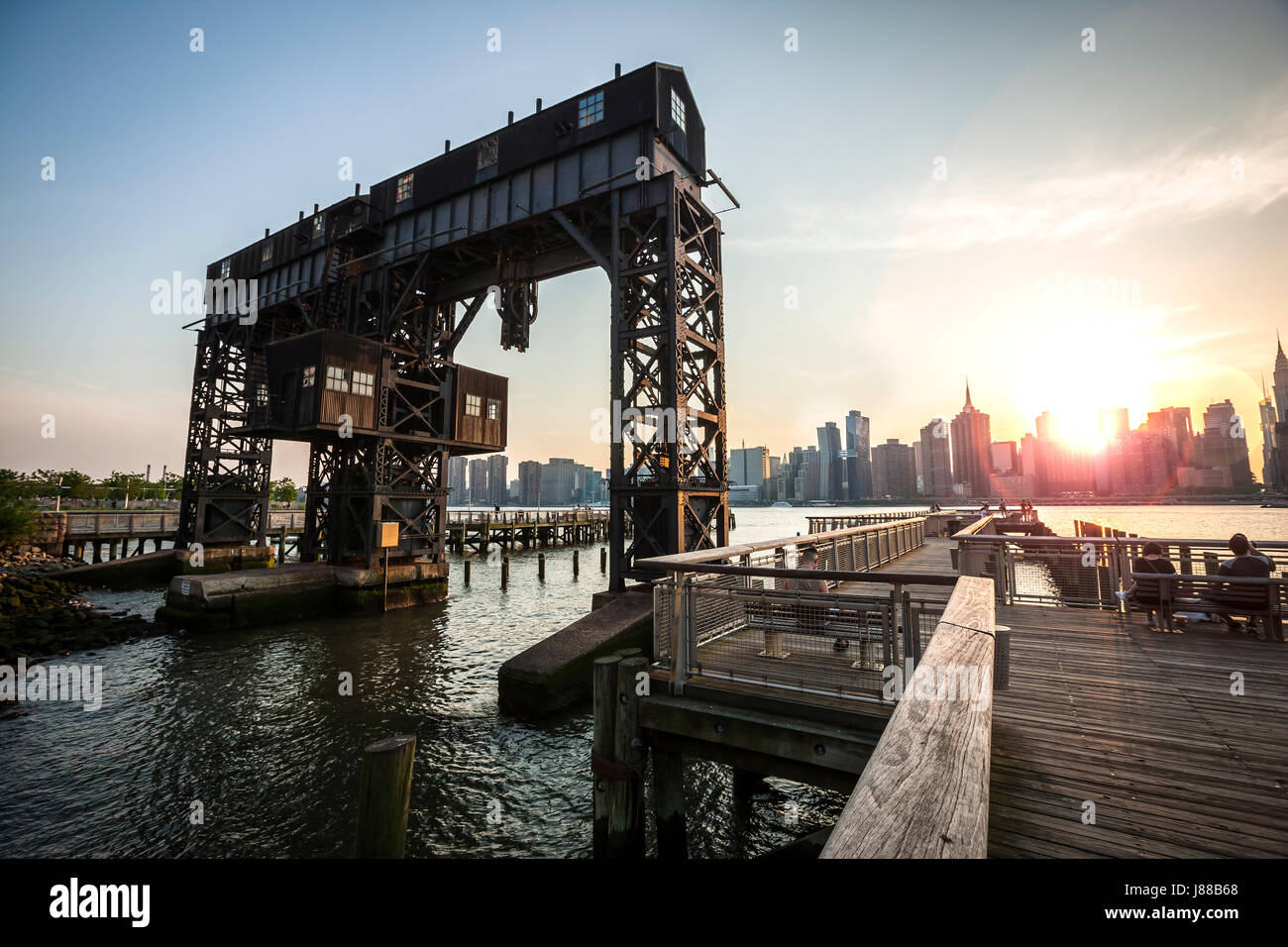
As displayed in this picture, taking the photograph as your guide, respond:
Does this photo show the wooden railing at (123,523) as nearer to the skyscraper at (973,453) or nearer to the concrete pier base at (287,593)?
the concrete pier base at (287,593)

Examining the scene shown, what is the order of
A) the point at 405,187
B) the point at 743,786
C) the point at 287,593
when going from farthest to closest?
the point at 405,187 → the point at 287,593 → the point at 743,786

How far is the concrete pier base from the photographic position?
59.8 ft

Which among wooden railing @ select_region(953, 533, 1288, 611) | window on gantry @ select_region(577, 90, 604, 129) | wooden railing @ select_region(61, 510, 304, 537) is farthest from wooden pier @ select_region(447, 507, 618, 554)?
wooden railing @ select_region(953, 533, 1288, 611)

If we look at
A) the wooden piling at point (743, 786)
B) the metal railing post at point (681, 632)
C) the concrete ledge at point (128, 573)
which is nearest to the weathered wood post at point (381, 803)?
the metal railing post at point (681, 632)

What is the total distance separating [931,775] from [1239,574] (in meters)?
9.90

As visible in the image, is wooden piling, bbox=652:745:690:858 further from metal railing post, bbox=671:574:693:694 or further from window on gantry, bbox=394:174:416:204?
window on gantry, bbox=394:174:416:204

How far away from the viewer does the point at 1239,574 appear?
7.77 m

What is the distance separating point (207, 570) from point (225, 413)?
9256 mm

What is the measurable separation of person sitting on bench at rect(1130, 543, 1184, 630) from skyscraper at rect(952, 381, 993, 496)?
155896 millimetres

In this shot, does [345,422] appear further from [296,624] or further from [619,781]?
[619,781]

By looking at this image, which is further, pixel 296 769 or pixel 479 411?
pixel 479 411

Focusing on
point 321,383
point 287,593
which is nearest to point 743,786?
point 287,593

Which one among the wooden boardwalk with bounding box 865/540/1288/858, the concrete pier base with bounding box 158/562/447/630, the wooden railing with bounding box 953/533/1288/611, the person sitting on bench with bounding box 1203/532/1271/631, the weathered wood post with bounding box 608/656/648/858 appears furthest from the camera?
the concrete pier base with bounding box 158/562/447/630

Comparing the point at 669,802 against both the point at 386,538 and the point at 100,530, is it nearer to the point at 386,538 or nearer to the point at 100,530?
the point at 386,538
